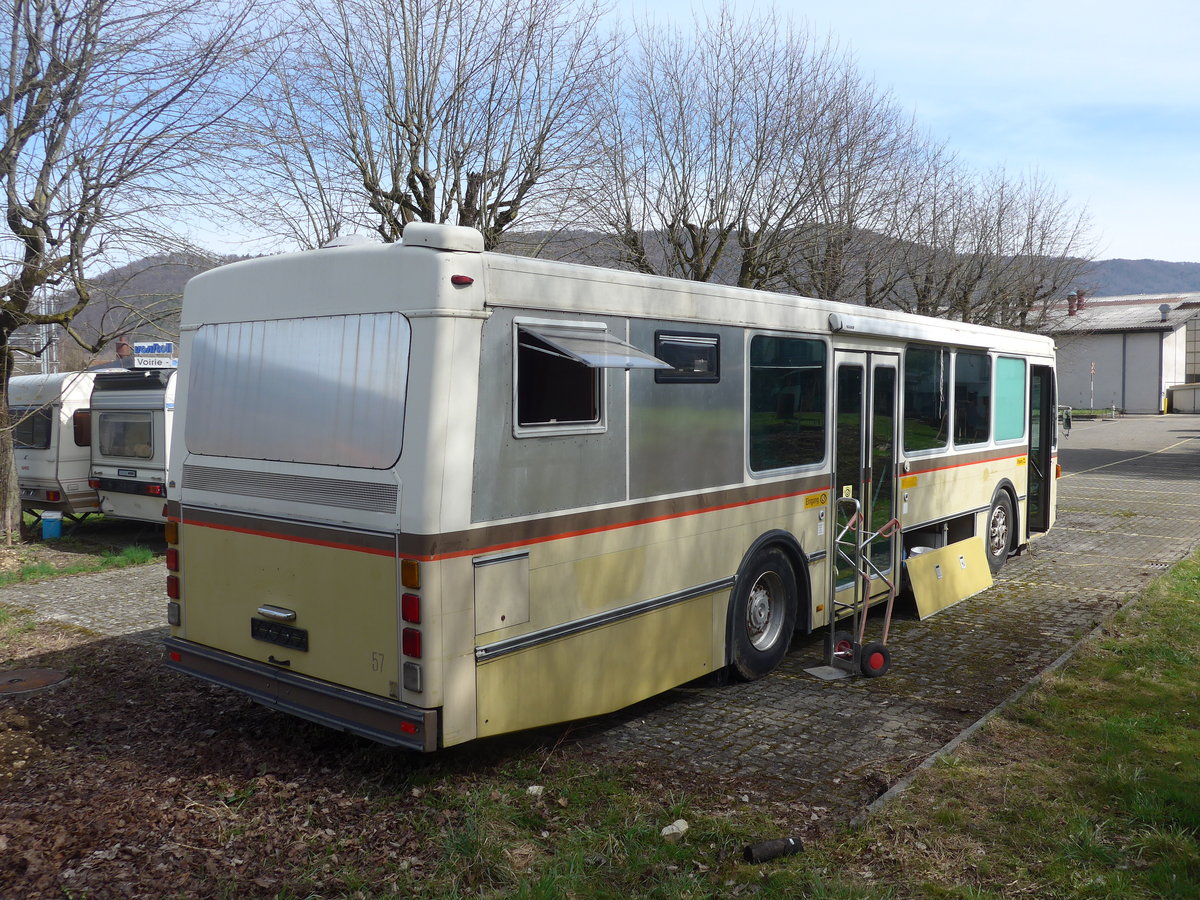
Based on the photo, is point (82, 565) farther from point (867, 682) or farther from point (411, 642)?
point (867, 682)

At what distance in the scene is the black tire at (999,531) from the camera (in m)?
10.8

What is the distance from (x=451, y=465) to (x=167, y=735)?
2811 millimetres

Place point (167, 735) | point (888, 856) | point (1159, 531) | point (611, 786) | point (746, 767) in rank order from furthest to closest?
point (1159, 531) < point (167, 735) < point (746, 767) < point (611, 786) < point (888, 856)

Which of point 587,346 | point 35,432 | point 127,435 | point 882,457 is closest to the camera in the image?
point 587,346

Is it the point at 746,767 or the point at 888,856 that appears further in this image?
the point at 746,767

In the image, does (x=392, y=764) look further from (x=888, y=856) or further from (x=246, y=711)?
(x=888, y=856)

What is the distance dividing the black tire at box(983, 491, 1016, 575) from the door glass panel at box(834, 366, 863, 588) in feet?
10.9

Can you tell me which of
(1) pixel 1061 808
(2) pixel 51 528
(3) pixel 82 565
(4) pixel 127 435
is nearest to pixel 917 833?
Result: (1) pixel 1061 808

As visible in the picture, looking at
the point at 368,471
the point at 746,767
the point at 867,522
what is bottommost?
the point at 746,767

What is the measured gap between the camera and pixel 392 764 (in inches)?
214

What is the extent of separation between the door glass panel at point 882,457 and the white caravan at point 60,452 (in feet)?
36.3

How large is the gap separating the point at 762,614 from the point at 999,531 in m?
5.16

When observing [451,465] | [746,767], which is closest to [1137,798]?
[746,767]

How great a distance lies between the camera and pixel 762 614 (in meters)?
7.16
